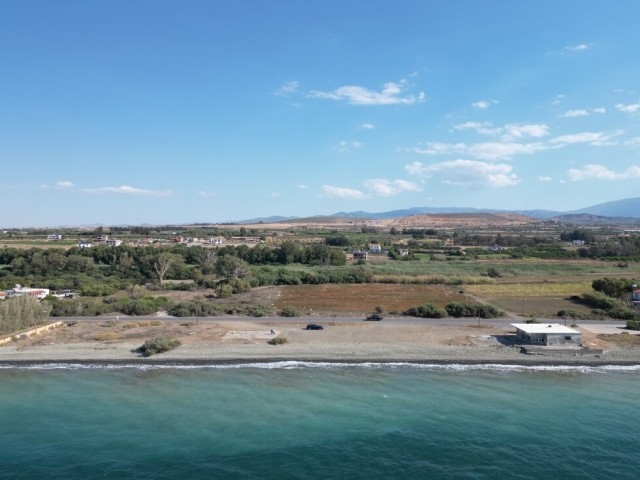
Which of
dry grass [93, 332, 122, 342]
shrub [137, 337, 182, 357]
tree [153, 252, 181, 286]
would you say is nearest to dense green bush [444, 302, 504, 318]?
shrub [137, 337, 182, 357]

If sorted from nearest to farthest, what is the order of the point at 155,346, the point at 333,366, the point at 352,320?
the point at 333,366 < the point at 155,346 < the point at 352,320

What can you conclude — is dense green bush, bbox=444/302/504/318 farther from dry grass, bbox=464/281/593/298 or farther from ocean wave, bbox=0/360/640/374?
ocean wave, bbox=0/360/640/374

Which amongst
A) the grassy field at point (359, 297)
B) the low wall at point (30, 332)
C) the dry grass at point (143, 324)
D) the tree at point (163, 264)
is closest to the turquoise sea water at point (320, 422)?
the low wall at point (30, 332)

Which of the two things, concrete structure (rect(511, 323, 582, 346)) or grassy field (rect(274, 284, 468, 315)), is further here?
grassy field (rect(274, 284, 468, 315))

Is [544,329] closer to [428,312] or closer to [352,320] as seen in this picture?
[428,312]

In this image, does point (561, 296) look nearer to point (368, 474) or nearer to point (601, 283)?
point (601, 283)

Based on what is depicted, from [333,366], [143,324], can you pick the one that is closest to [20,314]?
[143,324]
